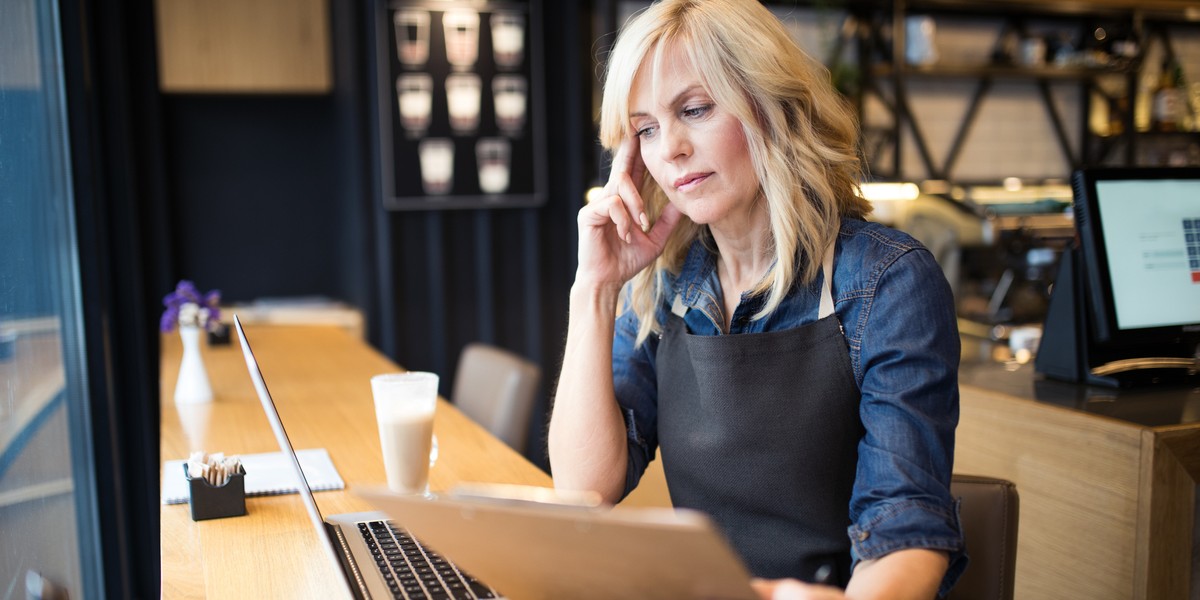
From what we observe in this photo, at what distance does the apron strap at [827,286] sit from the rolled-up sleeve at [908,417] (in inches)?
2.7

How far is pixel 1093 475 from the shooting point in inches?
66.2

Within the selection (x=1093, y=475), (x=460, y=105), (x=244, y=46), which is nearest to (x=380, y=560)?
(x=1093, y=475)

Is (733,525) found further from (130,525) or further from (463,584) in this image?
(130,525)

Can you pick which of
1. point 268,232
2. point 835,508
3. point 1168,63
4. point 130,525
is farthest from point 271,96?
point 1168,63

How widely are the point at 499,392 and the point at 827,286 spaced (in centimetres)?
123

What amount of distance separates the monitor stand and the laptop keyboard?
4.49 feet

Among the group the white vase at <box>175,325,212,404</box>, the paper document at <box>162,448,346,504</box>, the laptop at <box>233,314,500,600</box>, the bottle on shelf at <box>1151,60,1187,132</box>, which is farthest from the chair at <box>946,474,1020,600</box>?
the bottle on shelf at <box>1151,60,1187,132</box>

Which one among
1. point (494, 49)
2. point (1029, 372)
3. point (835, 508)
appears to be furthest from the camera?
point (494, 49)

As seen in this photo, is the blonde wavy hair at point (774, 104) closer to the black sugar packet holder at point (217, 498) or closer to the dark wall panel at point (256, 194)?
the black sugar packet holder at point (217, 498)

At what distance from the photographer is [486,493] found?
0.81 m

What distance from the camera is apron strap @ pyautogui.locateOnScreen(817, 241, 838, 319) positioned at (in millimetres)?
1330

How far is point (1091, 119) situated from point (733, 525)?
494 cm

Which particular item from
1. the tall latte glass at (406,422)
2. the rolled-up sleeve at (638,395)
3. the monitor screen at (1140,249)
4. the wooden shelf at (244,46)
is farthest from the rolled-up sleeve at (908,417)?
the wooden shelf at (244,46)

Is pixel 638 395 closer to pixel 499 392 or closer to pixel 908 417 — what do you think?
pixel 908 417
